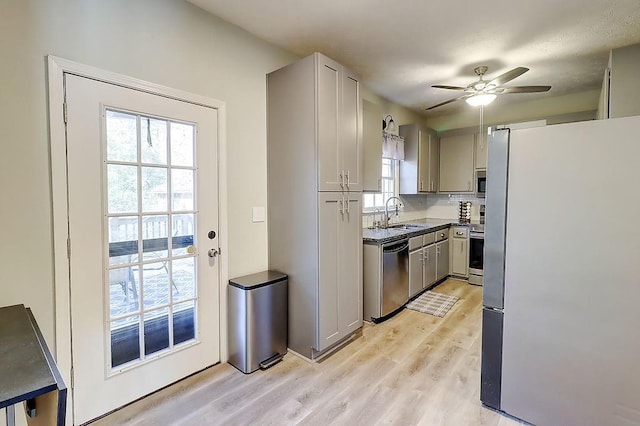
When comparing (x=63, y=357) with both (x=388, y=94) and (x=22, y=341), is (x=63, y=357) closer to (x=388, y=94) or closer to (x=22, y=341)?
(x=22, y=341)

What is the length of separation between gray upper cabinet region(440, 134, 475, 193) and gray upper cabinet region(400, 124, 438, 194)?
0.97 ft

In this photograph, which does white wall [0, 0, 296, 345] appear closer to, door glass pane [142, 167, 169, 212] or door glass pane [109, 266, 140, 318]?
door glass pane [109, 266, 140, 318]

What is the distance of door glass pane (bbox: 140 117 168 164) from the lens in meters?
2.03

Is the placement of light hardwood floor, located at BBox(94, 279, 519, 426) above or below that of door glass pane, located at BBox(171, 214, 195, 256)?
below

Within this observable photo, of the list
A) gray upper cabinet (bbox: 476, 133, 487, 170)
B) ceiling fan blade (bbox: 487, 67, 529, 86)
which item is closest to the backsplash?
gray upper cabinet (bbox: 476, 133, 487, 170)

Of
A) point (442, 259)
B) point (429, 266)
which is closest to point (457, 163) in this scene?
point (442, 259)

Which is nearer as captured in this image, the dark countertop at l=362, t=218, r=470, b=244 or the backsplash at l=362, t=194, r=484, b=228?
the dark countertop at l=362, t=218, r=470, b=244

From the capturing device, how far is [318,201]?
2.49m

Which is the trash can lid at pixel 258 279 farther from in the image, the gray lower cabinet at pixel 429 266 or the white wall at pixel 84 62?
the gray lower cabinet at pixel 429 266

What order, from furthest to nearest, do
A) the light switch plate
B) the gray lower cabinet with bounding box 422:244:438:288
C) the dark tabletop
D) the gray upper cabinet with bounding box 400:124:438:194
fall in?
the gray upper cabinet with bounding box 400:124:438:194 → the gray lower cabinet with bounding box 422:244:438:288 → the light switch plate → the dark tabletop

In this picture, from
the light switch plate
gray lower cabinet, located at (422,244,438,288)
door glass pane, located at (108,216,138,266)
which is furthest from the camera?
gray lower cabinet, located at (422,244,438,288)

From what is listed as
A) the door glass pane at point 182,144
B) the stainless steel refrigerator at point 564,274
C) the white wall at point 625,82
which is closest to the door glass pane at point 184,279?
the door glass pane at point 182,144

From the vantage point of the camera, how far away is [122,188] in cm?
195

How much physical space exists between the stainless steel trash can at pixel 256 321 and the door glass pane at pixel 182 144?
3.33 ft
